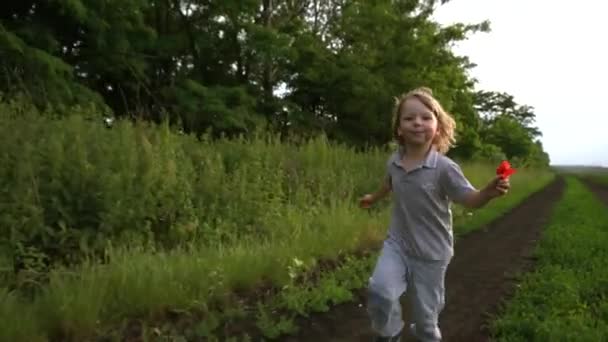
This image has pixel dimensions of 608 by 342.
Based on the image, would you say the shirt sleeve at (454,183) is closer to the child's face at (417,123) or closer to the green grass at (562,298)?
the child's face at (417,123)

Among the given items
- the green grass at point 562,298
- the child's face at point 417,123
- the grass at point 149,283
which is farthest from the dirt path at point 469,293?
the child's face at point 417,123

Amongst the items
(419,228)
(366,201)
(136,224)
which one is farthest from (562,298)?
(136,224)

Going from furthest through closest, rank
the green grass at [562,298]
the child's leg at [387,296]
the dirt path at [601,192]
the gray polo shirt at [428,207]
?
1. the dirt path at [601,192]
2. the green grass at [562,298]
3. the gray polo shirt at [428,207]
4. the child's leg at [387,296]

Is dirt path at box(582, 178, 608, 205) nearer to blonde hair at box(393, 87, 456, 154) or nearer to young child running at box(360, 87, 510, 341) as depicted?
blonde hair at box(393, 87, 456, 154)

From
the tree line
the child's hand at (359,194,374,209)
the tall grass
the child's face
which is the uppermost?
the tree line

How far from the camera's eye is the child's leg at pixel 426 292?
4.33 metres

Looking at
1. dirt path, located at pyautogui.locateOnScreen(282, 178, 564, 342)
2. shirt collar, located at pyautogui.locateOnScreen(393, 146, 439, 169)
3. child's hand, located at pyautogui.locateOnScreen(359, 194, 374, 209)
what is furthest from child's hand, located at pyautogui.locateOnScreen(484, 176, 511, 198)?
dirt path, located at pyautogui.locateOnScreen(282, 178, 564, 342)

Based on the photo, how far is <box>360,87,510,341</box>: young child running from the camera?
4227 mm

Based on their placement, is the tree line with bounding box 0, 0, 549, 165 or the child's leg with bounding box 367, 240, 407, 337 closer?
the child's leg with bounding box 367, 240, 407, 337

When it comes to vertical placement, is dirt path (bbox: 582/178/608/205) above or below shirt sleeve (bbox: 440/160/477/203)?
below

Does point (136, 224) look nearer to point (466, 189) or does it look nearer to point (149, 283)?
point (149, 283)

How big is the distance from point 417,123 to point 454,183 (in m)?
0.48

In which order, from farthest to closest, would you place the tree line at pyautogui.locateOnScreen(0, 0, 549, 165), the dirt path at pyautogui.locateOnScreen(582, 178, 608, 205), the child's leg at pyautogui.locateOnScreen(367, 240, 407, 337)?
the dirt path at pyautogui.locateOnScreen(582, 178, 608, 205)
the tree line at pyautogui.locateOnScreen(0, 0, 549, 165)
the child's leg at pyautogui.locateOnScreen(367, 240, 407, 337)

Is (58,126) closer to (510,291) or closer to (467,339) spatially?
(467,339)
